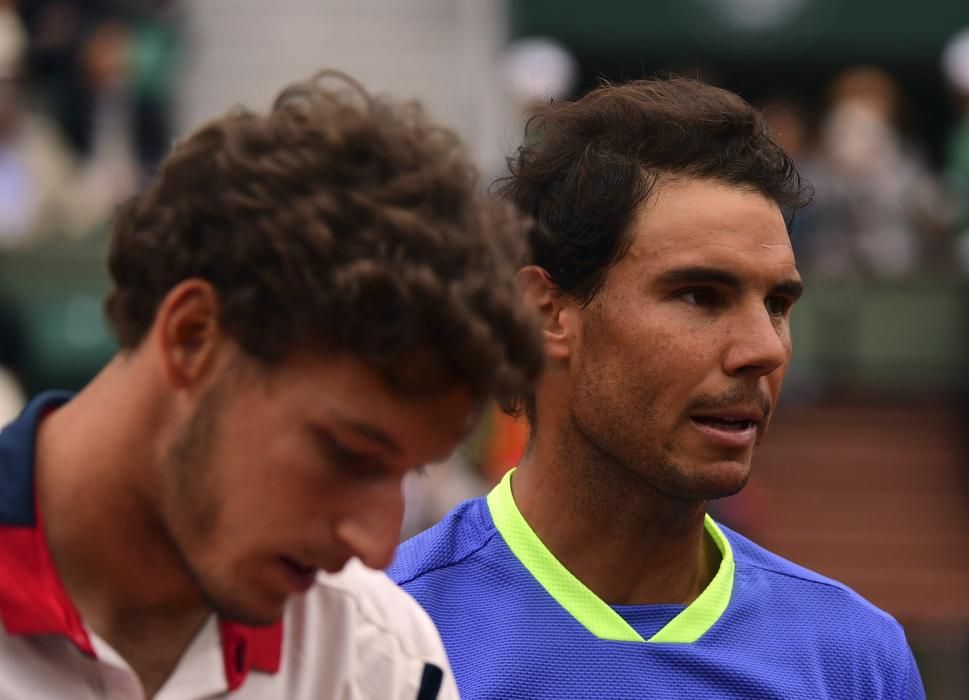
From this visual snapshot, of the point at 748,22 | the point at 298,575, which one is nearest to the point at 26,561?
the point at 298,575

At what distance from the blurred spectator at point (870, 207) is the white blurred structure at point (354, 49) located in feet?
10.1

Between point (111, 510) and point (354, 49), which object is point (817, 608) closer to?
point (111, 510)

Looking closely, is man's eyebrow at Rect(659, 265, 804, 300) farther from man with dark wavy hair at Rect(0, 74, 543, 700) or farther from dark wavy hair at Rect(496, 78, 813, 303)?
man with dark wavy hair at Rect(0, 74, 543, 700)

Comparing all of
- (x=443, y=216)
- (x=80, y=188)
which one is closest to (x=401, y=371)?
(x=443, y=216)

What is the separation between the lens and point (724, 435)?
3160 millimetres

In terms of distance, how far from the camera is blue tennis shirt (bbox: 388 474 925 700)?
312 centimetres

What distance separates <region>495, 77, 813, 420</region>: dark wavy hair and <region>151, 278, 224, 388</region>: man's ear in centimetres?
106

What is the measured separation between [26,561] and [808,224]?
7635 millimetres

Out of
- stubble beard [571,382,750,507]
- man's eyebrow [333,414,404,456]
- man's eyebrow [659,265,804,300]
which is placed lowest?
stubble beard [571,382,750,507]

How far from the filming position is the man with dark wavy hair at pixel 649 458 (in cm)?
316

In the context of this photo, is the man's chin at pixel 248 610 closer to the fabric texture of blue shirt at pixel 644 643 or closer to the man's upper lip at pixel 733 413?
the fabric texture of blue shirt at pixel 644 643

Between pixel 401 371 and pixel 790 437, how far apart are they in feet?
31.3

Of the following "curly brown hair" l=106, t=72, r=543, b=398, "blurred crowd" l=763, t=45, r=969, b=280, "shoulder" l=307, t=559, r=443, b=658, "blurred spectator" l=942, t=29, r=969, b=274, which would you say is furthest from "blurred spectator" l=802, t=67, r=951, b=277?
"curly brown hair" l=106, t=72, r=543, b=398

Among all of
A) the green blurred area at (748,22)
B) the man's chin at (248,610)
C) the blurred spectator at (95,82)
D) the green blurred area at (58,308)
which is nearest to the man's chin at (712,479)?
the man's chin at (248,610)
